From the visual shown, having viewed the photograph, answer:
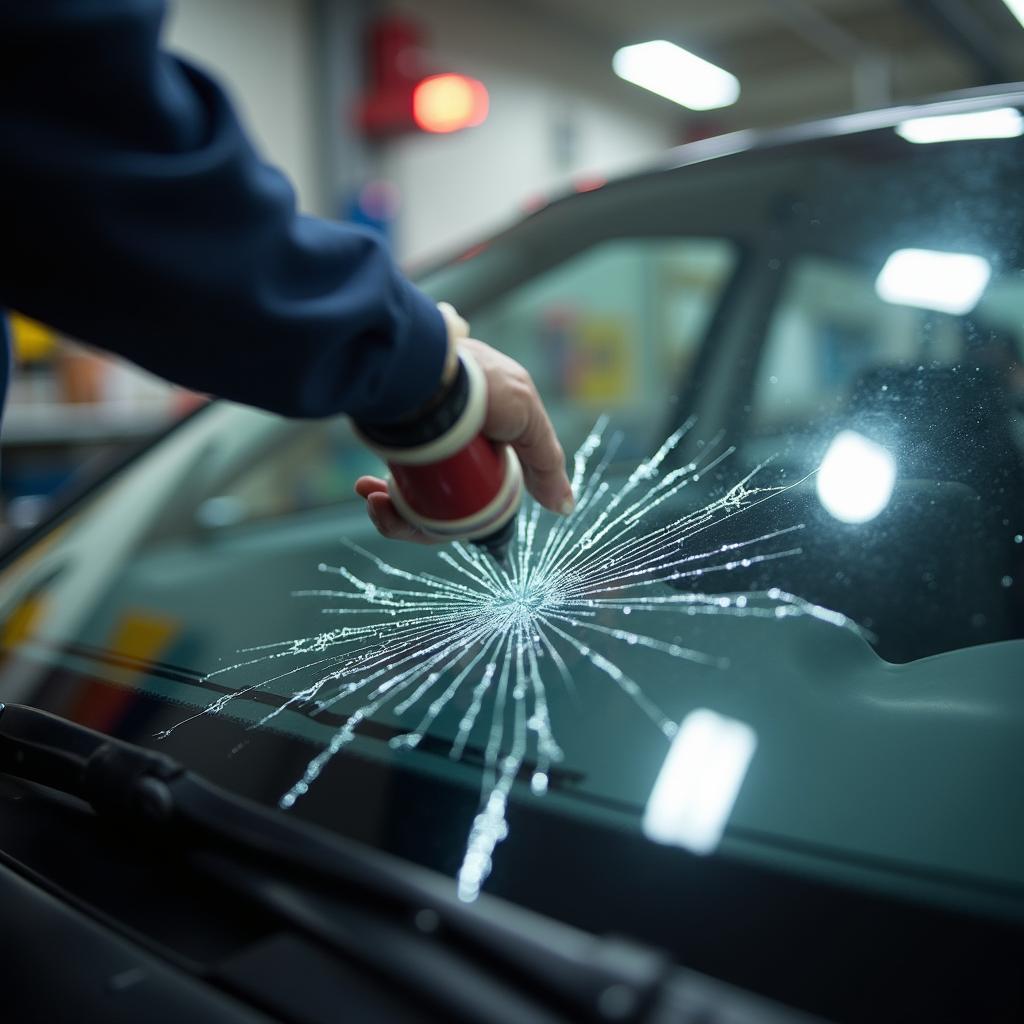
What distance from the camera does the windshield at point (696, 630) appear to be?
0.50m

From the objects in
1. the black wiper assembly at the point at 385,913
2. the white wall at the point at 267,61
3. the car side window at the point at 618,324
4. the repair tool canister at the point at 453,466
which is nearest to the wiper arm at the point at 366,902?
the black wiper assembly at the point at 385,913

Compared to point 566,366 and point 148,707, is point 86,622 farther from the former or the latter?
point 566,366

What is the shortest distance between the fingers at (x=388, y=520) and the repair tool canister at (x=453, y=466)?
37mm

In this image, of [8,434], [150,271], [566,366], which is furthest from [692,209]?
[8,434]

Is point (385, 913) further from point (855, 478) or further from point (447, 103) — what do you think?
point (447, 103)

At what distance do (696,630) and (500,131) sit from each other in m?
5.86

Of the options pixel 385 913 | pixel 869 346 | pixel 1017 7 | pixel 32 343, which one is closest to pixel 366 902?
pixel 385 913

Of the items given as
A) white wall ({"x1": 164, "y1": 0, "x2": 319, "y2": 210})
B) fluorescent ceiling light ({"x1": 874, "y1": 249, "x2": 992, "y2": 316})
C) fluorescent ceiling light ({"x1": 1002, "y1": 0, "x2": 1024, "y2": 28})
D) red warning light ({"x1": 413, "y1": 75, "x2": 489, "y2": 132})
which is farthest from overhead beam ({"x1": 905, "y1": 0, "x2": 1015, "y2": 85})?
fluorescent ceiling light ({"x1": 874, "y1": 249, "x2": 992, "y2": 316})

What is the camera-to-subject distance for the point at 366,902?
1.62 feet

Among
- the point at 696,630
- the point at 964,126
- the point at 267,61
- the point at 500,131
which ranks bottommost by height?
the point at 696,630

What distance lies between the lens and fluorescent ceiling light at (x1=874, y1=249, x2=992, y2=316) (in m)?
0.77

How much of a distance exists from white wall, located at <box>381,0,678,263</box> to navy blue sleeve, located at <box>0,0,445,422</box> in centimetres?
423

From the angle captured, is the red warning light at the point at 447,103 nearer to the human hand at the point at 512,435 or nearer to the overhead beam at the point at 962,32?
the overhead beam at the point at 962,32

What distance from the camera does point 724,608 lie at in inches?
24.0
